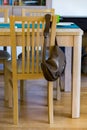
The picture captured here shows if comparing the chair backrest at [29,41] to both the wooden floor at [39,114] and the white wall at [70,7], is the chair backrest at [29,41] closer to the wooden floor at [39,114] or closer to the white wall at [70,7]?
the wooden floor at [39,114]

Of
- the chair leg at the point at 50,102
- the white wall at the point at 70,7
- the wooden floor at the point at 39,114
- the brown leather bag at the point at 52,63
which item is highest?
the white wall at the point at 70,7

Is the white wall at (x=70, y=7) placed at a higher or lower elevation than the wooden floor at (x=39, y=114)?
higher

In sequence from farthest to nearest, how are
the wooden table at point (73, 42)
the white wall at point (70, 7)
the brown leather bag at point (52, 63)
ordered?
1. the white wall at point (70, 7)
2. the wooden table at point (73, 42)
3. the brown leather bag at point (52, 63)

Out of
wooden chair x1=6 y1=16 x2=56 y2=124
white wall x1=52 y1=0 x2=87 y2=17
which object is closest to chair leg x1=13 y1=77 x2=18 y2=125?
wooden chair x1=6 y1=16 x2=56 y2=124

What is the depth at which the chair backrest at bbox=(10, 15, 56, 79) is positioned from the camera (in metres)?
2.35

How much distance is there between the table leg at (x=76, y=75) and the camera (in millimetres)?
2549

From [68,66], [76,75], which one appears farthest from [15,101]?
[68,66]

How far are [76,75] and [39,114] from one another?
529mm

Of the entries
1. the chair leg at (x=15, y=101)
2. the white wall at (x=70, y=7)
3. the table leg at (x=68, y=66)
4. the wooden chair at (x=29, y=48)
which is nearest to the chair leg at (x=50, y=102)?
the wooden chair at (x=29, y=48)

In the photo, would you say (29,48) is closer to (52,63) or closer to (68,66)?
(52,63)

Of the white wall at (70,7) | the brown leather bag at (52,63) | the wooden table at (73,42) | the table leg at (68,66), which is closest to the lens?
the brown leather bag at (52,63)

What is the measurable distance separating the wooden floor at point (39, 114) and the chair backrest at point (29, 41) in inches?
16.6

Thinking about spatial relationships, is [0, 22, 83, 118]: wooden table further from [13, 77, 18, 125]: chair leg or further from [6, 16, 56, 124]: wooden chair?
[13, 77, 18, 125]: chair leg

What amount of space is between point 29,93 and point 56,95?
330 millimetres
